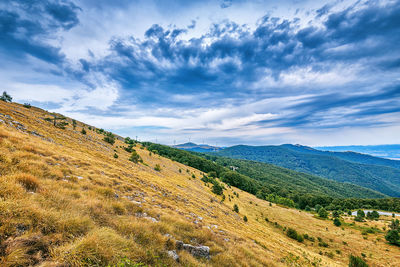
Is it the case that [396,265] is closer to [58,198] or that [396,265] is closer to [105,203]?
[105,203]

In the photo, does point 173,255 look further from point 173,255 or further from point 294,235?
point 294,235

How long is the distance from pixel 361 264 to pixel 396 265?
704 inches

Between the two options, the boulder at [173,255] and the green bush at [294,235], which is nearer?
the boulder at [173,255]

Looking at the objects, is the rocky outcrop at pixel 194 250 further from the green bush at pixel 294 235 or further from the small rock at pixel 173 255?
the green bush at pixel 294 235

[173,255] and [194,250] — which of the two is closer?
[173,255]

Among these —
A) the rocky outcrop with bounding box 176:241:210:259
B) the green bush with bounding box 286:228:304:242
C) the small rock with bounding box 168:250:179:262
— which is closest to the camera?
the small rock with bounding box 168:250:179:262

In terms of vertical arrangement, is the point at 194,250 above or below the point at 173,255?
below

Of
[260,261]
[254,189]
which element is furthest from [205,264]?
[254,189]

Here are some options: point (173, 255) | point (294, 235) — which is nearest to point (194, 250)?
point (173, 255)

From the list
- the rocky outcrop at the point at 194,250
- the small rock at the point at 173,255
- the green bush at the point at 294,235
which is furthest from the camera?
the green bush at the point at 294,235

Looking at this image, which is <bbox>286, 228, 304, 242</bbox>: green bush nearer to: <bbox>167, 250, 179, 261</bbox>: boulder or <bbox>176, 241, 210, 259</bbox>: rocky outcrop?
<bbox>176, 241, 210, 259</bbox>: rocky outcrop

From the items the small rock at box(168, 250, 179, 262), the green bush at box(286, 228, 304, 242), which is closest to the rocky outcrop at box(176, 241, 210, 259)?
the small rock at box(168, 250, 179, 262)

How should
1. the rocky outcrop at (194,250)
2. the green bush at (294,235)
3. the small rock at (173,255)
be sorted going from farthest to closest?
the green bush at (294,235)
the rocky outcrop at (194,250)
the small rock at (173,255)

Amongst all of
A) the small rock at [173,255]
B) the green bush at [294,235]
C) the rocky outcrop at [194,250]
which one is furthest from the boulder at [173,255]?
the green bush at [294,235]
